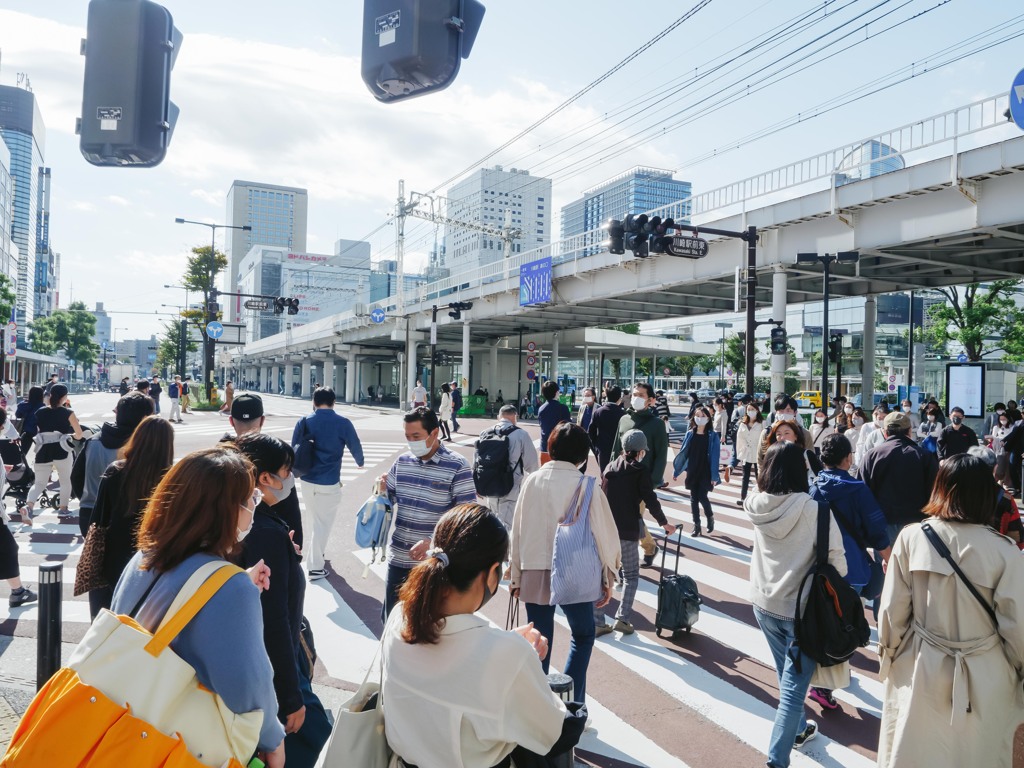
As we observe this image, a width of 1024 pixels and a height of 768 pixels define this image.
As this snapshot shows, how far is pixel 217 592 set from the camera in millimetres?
2016

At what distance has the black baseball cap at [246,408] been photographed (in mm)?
5434

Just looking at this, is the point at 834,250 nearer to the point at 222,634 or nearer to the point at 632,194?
the point at 222,634

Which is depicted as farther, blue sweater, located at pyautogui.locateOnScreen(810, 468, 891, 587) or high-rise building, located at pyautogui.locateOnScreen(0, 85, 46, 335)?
high-rise building, located at pyautogui.locateOnScreen(0, 85, 46, 335)

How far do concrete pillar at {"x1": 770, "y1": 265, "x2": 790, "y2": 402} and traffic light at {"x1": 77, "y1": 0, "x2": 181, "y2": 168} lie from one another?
691 inches

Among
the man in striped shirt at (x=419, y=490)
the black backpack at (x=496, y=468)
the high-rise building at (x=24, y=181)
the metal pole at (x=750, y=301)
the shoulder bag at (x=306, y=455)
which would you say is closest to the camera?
the man in striped shirt at (x=419, y=490)

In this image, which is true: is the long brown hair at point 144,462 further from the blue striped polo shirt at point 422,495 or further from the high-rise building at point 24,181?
the high-rise building at point 24,181

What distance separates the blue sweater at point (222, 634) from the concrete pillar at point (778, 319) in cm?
1847

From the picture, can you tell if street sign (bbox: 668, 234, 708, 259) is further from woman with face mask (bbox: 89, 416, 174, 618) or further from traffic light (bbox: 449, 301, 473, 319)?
traffic light (bbox: 449, 301, 473, 319)

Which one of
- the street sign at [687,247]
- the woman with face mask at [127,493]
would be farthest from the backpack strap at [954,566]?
the street sign at [687,247]

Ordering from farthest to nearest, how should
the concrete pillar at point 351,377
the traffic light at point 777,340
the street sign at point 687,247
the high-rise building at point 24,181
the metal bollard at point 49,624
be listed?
the high-rise building at point 24,181, the concrete pillar at point 351,377, the traffic light at point 777,340, the street sign at point 687,247, the metal bollard at point 49,624

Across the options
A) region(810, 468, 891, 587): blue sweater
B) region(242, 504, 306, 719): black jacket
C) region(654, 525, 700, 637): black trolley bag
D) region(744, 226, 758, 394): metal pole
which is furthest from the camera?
region(744, 226, 758, 394): metal pole

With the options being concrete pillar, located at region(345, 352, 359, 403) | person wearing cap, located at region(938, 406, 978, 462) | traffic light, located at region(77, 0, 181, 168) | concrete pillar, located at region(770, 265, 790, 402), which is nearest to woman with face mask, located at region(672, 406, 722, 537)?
person wearing cap, located at region(938, 406, 978, 462)

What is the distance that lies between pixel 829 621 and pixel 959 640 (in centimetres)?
67

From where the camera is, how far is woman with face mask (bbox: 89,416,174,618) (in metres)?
3.37
